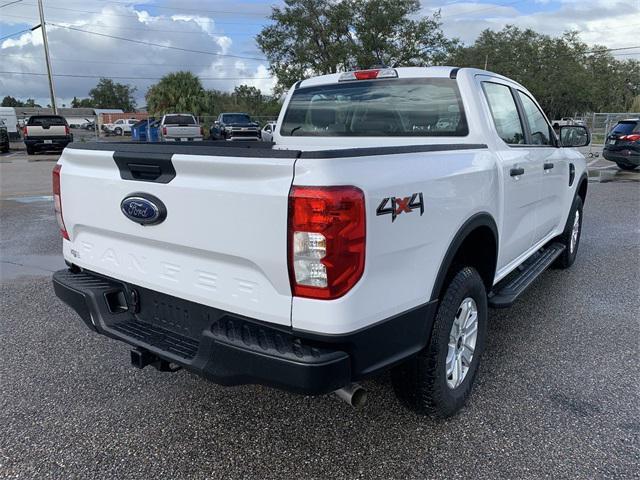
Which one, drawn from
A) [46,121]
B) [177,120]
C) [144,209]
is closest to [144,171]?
[144,209]

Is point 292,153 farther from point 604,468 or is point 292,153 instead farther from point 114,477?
point 604,468

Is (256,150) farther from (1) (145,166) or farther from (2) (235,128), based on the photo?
(2) (235,128)

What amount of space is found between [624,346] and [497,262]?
1361 mm

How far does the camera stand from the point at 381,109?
152 inches

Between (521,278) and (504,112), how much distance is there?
4.03ft

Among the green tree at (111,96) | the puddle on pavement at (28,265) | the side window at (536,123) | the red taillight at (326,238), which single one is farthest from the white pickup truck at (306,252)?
the green tree at (111,96)

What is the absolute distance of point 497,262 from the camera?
334cm

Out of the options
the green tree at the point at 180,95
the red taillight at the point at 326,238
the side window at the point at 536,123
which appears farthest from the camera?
the green tree at the point at 180,95

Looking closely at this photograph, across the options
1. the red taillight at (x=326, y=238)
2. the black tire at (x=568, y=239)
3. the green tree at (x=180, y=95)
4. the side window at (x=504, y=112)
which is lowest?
the black tire at (x=568, y=239)

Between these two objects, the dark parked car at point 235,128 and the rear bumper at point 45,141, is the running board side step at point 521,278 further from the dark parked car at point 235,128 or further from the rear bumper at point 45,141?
the dark parked car at point 235,128

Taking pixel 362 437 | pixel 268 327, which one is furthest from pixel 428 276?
pixel 362 437

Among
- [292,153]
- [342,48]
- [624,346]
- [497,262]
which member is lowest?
[624,346]

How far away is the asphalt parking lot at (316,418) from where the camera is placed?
8.23 feet

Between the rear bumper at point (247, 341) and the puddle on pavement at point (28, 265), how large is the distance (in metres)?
3.49
